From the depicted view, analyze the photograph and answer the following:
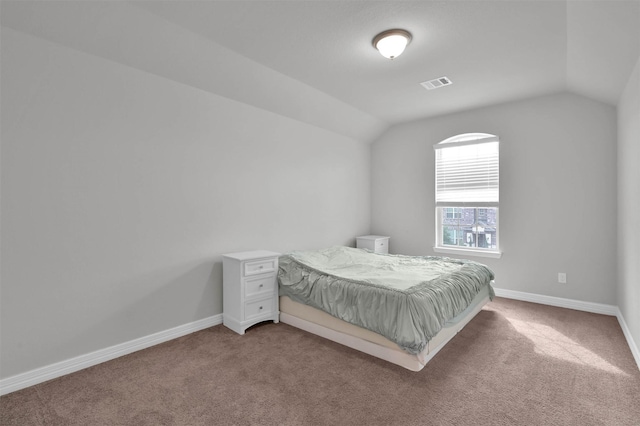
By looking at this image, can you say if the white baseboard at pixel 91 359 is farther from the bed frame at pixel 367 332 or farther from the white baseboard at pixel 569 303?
the white baseboard at pixel 569 303

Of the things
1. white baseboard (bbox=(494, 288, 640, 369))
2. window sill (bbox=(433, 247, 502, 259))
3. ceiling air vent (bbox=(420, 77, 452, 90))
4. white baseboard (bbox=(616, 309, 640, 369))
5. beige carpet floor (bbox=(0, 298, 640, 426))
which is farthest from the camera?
window sill (bbox=(433, 247, 502, 259))

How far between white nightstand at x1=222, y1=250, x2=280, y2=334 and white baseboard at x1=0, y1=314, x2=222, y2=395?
0.33m

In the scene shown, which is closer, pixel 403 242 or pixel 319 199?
pixel 319 199

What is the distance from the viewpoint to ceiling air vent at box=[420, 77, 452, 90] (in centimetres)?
341

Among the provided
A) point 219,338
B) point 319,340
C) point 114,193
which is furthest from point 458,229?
point 114,193

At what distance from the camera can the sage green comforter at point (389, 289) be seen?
2.31 m

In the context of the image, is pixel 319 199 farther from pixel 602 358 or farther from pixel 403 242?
pixel 602 358

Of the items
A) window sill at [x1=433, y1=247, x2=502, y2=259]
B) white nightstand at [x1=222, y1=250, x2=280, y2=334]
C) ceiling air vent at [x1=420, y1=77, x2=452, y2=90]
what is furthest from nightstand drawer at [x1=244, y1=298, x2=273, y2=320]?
ceiling air vent at [x1=420, y1=77, x2=452, y2=90]

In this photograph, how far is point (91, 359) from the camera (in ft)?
8.03

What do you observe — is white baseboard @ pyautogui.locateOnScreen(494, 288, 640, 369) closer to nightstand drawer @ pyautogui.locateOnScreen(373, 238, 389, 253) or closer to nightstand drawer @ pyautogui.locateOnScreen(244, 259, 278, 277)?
nightstand drawer @ pyautogui.locateOnScreen(373, 238, 389, 253)

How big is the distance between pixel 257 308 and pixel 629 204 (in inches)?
141

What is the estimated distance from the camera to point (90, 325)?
8.11 ft

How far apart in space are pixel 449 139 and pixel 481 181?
79 cm

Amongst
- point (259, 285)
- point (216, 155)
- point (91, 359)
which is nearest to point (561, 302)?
point (259, 285)
